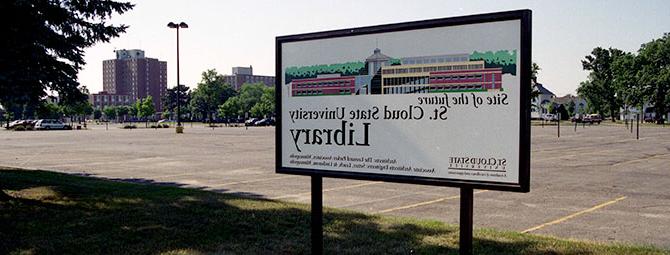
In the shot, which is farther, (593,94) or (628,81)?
(593,94)

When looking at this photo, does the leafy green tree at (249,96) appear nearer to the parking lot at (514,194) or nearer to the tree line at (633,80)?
the tree line at (633,80)

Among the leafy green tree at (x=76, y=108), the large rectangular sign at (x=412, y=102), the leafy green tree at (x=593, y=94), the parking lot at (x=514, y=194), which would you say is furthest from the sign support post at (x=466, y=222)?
the leafy green tree at (x=593, y=94)

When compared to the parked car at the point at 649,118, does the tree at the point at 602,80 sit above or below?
above

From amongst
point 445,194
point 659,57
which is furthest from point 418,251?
point 659,57

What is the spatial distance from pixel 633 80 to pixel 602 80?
51.2 feet

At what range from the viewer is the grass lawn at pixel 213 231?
20.5ft

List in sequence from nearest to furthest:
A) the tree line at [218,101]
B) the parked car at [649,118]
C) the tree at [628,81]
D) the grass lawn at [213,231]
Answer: the grass lawn at [213,231] → the tree at [628,81] → the parked car at [649,118] → the tree line at [218,101]

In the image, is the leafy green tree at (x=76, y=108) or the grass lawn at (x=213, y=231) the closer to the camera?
the grass lawn at (x=213, y=231)

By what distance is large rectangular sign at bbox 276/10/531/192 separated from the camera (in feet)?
Result: 14.0

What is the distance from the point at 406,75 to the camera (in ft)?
15.7

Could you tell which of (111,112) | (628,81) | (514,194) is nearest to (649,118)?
(628,81)

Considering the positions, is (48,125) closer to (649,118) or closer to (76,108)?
(76,108)

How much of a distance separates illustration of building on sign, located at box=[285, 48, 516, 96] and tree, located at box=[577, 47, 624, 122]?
113917 millimetres

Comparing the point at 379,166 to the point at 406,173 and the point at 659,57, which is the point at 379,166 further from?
the point at 659,57
